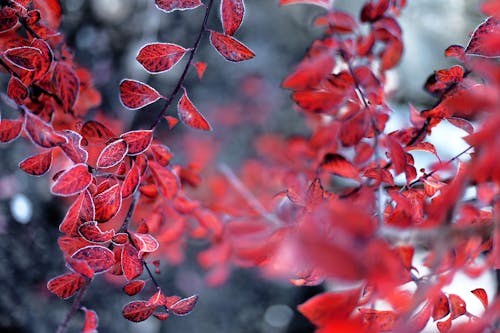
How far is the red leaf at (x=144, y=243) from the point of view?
2.24ft

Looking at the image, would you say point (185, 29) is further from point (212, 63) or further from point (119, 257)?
point (119, 257)

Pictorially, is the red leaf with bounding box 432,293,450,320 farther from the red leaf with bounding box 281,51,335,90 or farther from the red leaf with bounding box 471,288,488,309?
the red leaf with bounding box 281,51,335,90

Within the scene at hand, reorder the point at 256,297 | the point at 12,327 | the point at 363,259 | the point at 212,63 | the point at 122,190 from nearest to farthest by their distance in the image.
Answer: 1. the point at 363,259
2. the point at 122,190
3. the point at 12,327
4. the point at 256,297
5. the point at 212,63

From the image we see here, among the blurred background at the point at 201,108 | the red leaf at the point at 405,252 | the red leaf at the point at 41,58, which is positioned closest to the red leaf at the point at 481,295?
the red leaf at the point at 405,252

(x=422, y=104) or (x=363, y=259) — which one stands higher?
(x=363, y=259)

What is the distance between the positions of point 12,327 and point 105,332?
0.96ft

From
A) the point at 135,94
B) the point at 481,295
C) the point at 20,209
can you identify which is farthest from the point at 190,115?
the point at 20,209

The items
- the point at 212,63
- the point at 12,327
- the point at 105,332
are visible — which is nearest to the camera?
the point at 12,327

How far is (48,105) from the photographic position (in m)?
0.87

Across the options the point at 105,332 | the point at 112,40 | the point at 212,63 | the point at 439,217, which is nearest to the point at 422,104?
the point at 212,63

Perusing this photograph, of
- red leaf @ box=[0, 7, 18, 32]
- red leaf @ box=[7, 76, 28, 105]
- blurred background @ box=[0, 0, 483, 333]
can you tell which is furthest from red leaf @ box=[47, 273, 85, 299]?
blurred background @ box=[0, 0, 483, 333]

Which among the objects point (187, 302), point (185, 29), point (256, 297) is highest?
point (187, 302)

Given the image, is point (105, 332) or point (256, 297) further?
point (256, 297)

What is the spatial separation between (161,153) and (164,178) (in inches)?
1.7
